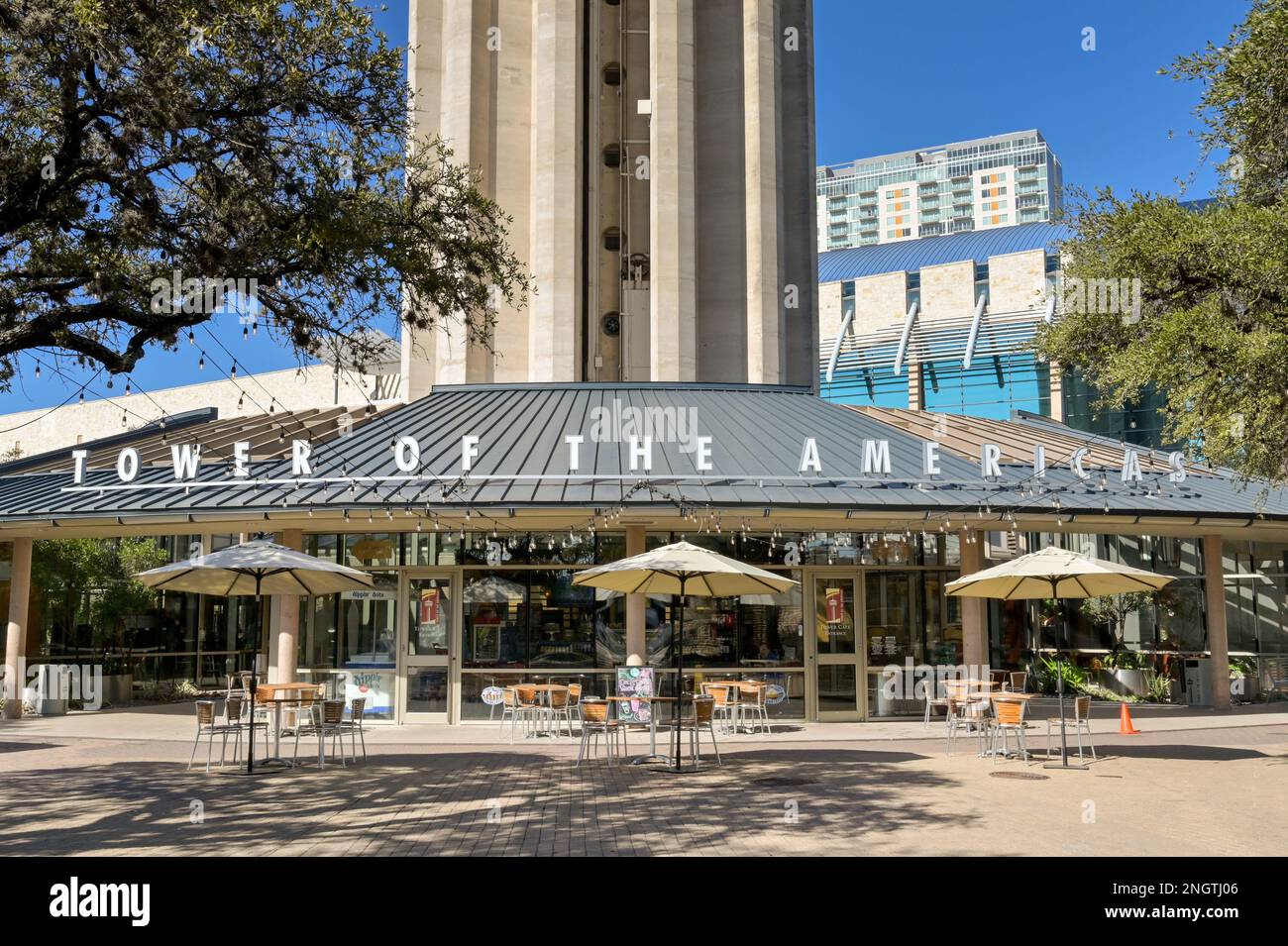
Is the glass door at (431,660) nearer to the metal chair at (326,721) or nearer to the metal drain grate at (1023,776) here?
the metal chair at (326,721)

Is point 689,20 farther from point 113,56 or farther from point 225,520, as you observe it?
point 113,56

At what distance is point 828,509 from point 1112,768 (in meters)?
6.03

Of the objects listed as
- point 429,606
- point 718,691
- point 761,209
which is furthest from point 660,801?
point 761,209

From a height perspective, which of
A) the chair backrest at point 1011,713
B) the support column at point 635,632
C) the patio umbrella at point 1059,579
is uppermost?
the patio umbrella at point 1059,579

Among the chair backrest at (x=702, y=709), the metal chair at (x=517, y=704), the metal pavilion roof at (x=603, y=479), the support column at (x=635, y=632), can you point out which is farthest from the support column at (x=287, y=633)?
the chair backrest at (x=702, y=709)

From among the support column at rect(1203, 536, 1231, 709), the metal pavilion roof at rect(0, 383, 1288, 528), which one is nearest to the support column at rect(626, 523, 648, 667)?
the metal pavilion roof at rect(0, 383, 1288, 528)

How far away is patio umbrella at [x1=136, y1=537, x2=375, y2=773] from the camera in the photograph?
14758 millimetres

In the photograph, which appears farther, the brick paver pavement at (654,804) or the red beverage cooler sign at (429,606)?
the red beverage cooler sign at (429,606)

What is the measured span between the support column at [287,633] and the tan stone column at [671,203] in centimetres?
1246

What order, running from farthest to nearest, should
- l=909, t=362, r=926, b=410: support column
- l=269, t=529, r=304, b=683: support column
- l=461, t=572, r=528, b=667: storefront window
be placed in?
1. l=909, t=362, r=926, b=410: support column
2. l=461, t=572, r=528, b=667: storefront window
3. l=269, t=529, r=304, b=683: support column

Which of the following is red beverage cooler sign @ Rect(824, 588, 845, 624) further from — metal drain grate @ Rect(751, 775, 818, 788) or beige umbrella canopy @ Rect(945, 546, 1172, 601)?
metal drain grate @ Rect(751, 775, 818, 788)

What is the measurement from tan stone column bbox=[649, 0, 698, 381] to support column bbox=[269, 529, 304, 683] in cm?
1246

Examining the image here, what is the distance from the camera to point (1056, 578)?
15836mm

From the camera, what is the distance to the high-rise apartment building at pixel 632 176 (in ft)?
98.3
